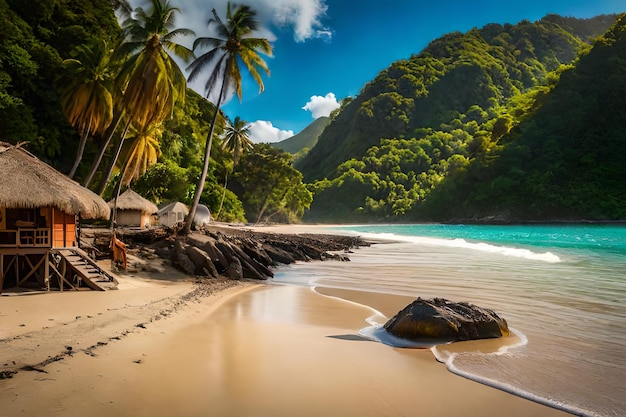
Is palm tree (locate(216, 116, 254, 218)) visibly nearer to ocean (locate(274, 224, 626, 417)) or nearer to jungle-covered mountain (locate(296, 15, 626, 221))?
ocean (locate(274, 224, 626, 417))

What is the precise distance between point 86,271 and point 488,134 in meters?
92.5

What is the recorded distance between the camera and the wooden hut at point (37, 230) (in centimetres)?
1003

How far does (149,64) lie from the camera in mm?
18266

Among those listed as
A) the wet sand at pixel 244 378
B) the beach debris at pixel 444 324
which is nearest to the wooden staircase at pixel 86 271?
the wet sand at pixel 244 378

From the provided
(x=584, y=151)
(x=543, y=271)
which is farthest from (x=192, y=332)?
(x=584, y=151)

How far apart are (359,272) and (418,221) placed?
88400 mm

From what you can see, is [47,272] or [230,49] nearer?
[47,272]

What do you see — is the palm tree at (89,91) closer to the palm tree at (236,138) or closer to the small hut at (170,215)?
the small hut at (170,215)

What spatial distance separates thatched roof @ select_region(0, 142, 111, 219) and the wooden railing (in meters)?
0.80

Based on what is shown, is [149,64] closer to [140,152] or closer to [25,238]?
[140,152]

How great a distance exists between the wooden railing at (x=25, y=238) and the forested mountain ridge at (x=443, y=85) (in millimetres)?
122801

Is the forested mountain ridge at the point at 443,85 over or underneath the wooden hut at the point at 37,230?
over

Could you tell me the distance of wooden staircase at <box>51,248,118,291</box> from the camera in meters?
10.4

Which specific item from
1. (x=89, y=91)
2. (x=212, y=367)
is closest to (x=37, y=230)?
(x=212, y=367)
